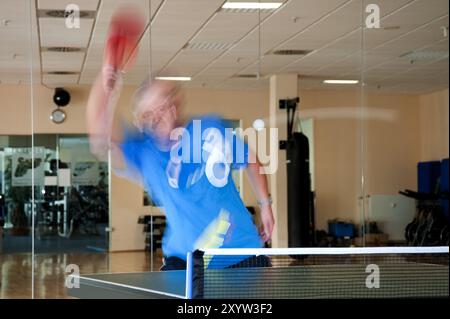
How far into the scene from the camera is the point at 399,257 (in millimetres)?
7020

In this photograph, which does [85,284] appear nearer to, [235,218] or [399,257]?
[235,218]

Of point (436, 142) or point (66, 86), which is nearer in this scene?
point (66, 86)

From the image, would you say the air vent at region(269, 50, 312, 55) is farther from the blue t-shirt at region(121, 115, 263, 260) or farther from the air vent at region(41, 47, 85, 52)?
the air vent at region(41, 47, 85, 52)

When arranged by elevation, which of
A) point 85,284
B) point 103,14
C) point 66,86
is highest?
point 103,14

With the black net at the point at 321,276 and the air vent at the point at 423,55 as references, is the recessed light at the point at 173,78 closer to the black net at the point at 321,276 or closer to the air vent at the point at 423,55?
the black net at the point at 321,276

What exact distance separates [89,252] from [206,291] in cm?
207

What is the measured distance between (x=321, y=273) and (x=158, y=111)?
6.86ft

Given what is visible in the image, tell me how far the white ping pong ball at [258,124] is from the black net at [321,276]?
123cm

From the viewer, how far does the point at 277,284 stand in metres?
6.36

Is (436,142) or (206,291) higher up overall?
(436,142)

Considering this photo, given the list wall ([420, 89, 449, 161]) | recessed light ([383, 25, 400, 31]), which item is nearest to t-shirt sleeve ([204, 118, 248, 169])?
recessed light ([383, 25, 400, 31])
